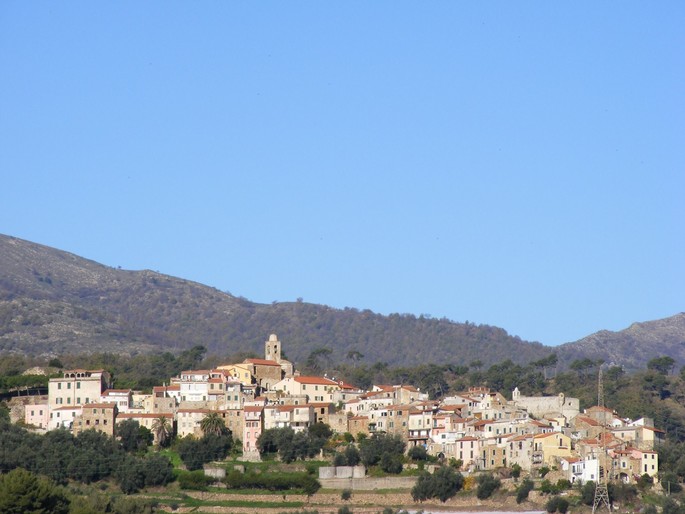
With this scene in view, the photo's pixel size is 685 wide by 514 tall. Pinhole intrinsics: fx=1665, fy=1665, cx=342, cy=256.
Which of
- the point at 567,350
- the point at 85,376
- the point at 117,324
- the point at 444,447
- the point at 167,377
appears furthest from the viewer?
the point at 567,350

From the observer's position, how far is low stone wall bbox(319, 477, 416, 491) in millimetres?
67875

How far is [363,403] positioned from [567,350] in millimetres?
117311

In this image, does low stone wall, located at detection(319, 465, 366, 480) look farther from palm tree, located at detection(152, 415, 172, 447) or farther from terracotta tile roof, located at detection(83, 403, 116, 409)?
terracotta tile roof, located at detection(83, 403, 116, 409)

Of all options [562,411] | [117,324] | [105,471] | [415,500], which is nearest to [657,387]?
[562,411]

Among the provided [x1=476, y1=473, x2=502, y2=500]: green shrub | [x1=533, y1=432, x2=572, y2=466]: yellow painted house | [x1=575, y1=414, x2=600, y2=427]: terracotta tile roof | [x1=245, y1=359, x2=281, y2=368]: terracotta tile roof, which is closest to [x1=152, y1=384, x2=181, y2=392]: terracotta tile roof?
[x1=245, y1=359, x2=281, y2=368]: terracotta tile roof

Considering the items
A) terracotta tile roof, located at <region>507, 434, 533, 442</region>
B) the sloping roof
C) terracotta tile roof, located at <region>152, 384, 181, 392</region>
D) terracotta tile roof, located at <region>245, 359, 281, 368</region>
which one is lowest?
terracotta tile roof, located at <region>507, 434, 533, 442</region>

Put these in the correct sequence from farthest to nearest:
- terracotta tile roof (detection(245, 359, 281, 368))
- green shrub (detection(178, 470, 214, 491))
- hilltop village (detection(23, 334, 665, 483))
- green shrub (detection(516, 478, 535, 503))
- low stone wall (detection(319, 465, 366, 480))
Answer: terracotta tile roof (detection(245, 359, 281, 368)) < hilltop village (detection(23, 334, 665, 483)) < low stone wall (detection(319, 465, 366, 480)) < green shrub (detection(178, 470, 214, 491)) < green shrub (detection(516, 478, 535, 503))

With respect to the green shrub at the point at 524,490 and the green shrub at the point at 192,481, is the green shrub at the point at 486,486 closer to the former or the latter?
the green shrub at the point at 524,490

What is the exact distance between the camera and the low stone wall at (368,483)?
67.9 m

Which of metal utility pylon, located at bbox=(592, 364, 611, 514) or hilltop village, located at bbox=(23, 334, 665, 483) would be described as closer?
metal utility pylon, located at bbox=(592, 364, 611, 514)

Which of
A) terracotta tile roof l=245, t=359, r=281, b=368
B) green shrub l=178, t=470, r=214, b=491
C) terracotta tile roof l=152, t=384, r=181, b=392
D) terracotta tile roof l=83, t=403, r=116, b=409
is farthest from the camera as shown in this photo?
terracotta tile roof l=245, t=359, r=281, b=368

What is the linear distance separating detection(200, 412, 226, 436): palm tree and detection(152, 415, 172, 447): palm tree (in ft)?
5.38

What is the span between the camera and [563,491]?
218ft

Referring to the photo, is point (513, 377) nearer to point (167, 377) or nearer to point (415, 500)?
point (167, 377)
